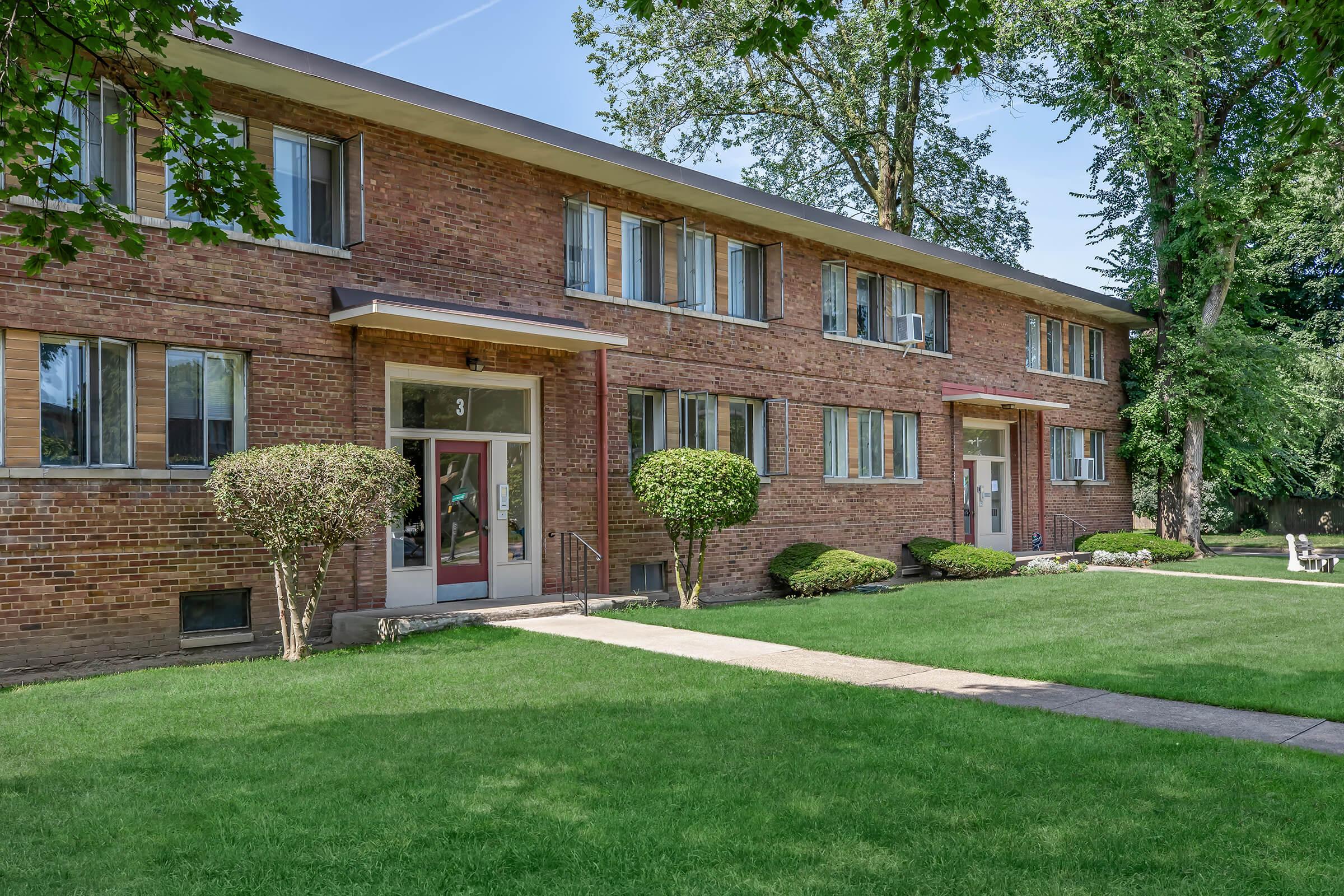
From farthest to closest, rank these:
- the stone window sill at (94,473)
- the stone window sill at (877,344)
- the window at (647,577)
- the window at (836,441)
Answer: the stone window sill at (877,344) → the window at (836,441) → the window at (647,577) → the stone window sill at (94,473)

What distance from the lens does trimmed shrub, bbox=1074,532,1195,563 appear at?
23938 millimetres

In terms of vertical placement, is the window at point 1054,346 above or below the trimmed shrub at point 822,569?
above

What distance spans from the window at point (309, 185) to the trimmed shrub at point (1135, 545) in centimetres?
1810

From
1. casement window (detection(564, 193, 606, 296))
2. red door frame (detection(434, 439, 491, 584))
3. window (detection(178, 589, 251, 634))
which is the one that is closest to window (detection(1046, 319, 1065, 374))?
casement window (detection(564, 193, 606, 296))

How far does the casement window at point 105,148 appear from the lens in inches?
428

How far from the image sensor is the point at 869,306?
21234 millimetres

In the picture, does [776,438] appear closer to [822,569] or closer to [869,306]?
[822,569]

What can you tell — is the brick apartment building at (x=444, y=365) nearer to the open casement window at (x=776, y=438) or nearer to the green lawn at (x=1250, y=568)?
the open casement window at (x=776, y=438)

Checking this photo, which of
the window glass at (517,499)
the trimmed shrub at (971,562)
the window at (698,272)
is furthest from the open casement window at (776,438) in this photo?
the window glass at (517,499)

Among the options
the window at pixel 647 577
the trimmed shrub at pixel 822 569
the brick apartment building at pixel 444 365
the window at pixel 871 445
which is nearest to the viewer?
the brick apartment building at pixel 444 365

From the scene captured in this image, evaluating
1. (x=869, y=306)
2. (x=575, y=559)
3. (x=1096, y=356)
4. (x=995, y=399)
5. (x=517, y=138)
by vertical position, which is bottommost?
(x=575, y=559)

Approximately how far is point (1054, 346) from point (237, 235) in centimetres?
2070

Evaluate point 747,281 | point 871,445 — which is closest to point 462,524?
point 747,281

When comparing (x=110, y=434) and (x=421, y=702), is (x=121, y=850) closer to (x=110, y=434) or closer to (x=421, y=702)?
(x=421, y=702)
